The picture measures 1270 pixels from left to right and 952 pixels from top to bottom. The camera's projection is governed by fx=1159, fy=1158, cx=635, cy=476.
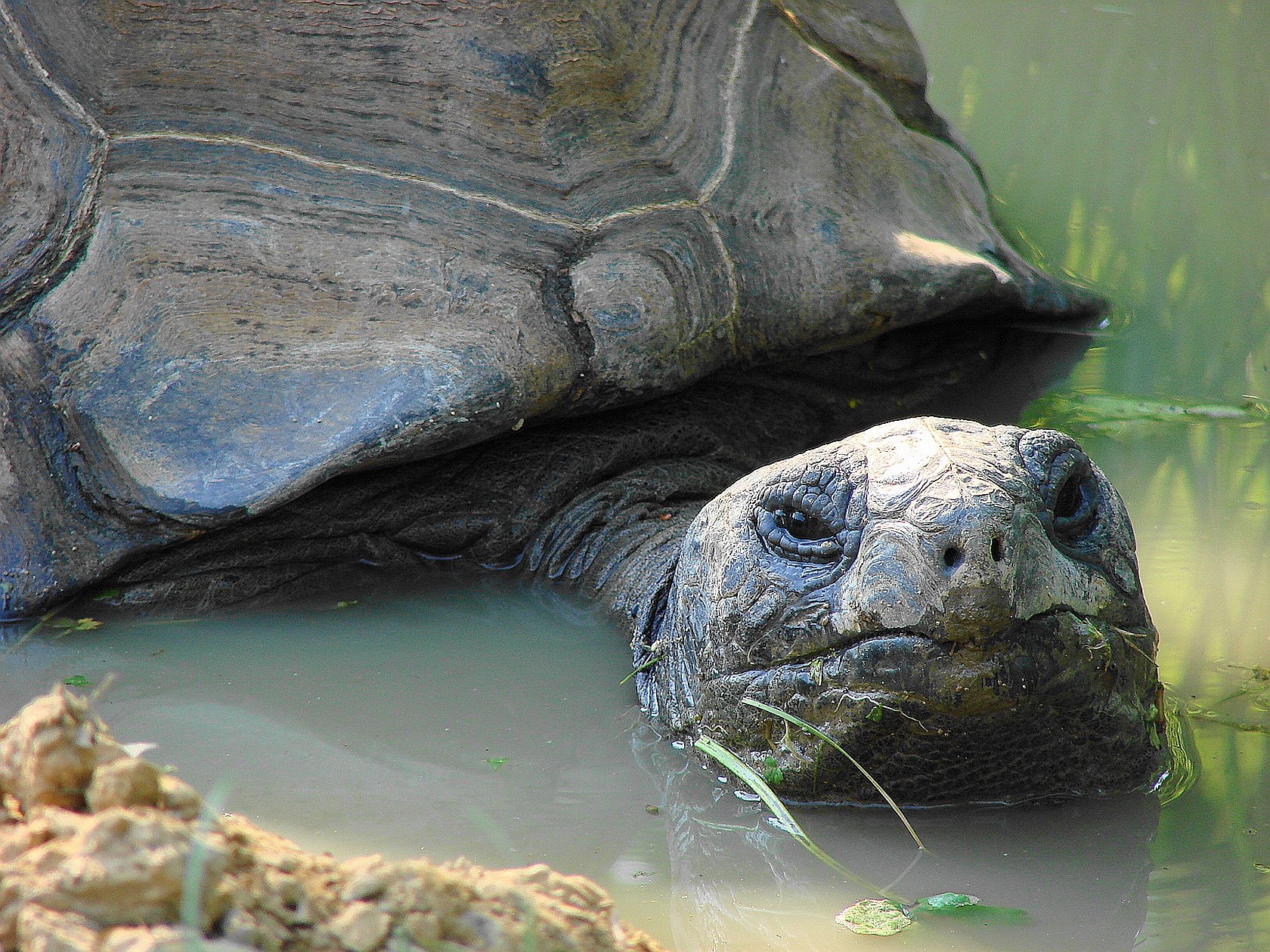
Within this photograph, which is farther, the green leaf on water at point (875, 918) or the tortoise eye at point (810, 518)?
the tortoise eye at point (810, 518)

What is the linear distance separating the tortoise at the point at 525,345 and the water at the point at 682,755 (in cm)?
13

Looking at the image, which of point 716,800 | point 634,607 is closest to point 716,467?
point 634,607

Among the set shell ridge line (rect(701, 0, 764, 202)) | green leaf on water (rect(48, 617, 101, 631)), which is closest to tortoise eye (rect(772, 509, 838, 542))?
shell ridge line (rect(701, 0, 764, 202))

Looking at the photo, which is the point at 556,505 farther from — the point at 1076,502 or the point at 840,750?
the point at 1076,502

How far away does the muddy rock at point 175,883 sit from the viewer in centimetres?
93

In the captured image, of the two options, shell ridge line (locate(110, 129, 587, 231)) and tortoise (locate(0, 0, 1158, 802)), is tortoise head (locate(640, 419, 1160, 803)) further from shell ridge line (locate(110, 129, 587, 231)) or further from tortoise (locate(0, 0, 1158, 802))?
shell ridge line (locate(110, 129, 587, 231))

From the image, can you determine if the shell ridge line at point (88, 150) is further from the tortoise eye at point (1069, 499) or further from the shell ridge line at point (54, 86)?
the tortoise eye at point (1069, 499)

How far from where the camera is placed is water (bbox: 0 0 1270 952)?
68.8 inches

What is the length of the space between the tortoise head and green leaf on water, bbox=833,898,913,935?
0.28m

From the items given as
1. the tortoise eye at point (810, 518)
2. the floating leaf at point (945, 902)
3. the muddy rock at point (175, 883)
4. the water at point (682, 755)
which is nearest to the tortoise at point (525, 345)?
the tortoise eye at point (810, 518)

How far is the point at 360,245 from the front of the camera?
8.86 feet

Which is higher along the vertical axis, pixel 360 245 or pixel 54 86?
pixel 54 86

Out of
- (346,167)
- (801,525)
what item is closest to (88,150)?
(346,167)

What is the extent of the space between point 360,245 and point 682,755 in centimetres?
138
